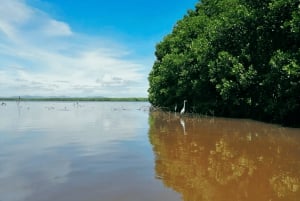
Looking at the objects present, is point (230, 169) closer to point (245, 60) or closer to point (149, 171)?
point (149, 171)

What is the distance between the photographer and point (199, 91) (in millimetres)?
32281

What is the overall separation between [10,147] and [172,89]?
94.8 ft

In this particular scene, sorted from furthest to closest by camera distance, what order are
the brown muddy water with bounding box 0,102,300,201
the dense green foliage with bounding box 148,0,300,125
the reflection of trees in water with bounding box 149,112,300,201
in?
the dense green foliage with bounding box 148,0,300,125
the reflection of trees in water with bounding box 149,112,300,201
the brown muddy water with bounding box 0,102,300,201

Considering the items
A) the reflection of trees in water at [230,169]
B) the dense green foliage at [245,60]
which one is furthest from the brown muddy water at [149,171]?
the dense green foliage at [245,60]

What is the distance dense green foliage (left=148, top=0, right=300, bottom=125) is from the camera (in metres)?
19.5

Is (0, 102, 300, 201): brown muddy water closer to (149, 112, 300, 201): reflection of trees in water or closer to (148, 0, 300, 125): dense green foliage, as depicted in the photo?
(149, 112, 300, 201): reflection of trees in water

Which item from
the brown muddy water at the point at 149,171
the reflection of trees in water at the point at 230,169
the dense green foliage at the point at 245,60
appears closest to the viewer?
the brown muddy water at the point at 149,171

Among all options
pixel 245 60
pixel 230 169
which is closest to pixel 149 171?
pixel 230 169

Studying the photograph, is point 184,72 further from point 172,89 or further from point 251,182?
point 251,182

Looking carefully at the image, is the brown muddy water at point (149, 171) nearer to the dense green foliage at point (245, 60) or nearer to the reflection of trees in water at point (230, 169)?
the reflection of trees in water at point (230, 169)

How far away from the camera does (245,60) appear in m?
25.1

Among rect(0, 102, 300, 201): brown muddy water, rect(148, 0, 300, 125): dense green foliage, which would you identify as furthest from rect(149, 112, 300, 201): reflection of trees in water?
rect(148, 0, 300, 125): dense green foliage

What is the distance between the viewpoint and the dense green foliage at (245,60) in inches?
768

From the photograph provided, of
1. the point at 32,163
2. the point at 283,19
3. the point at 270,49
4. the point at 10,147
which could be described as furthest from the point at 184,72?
the point at 32,163
